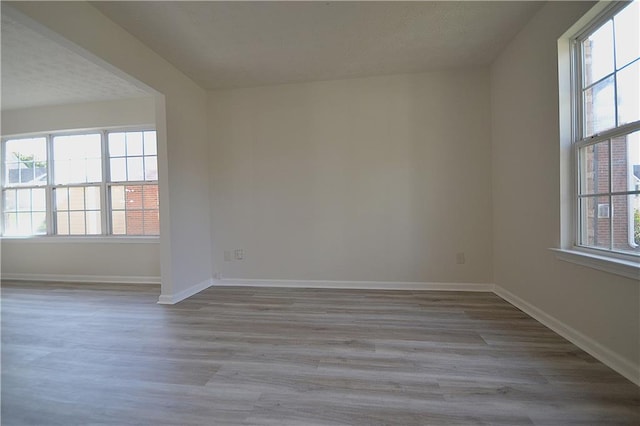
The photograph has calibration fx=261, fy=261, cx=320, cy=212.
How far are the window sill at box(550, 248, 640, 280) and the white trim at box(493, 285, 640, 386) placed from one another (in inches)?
20.2

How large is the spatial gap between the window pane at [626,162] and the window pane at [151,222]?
492 cm

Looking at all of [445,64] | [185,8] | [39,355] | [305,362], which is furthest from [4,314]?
[445,64]

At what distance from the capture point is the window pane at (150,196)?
3.89 metres

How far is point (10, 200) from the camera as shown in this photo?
14.1 feet

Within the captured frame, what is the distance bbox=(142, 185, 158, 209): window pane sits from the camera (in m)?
3.89

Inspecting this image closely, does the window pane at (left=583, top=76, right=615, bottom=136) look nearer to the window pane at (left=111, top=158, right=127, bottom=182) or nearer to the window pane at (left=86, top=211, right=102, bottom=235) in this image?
the window pane at (left=111, top=158, right=127, bottom=182)

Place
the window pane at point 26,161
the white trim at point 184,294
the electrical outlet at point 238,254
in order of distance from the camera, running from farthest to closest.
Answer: the window pane at point 26,161, the electrical outlet at point 238,254, the white trim at point 184,294

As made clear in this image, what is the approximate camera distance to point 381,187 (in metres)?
3.34

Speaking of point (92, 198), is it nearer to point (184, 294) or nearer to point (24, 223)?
point (24, 223)

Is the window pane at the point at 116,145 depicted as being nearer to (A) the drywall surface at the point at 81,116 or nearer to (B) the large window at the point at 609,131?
(A) the drywall surface at the point at 81,116

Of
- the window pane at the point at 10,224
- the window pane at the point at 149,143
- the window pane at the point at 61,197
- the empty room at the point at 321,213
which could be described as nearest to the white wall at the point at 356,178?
the empty room at the point at 321,213

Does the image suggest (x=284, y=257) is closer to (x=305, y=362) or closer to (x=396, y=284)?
(x=396, y=284)

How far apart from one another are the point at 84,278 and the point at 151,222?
1380 millimetres

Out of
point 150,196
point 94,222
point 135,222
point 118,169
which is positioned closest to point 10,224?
point 94,222
